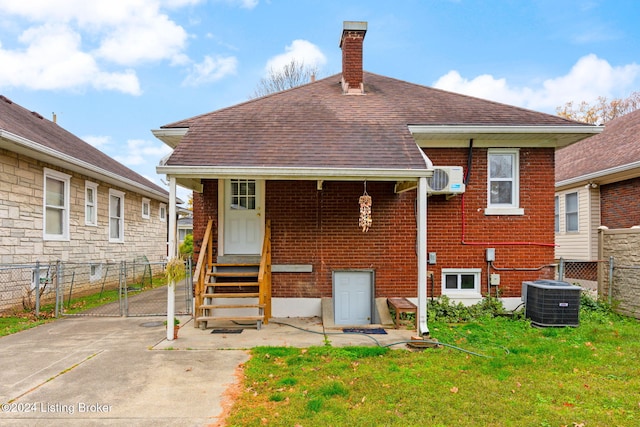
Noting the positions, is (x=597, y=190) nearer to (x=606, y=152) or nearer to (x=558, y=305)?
(x=606, y=152)

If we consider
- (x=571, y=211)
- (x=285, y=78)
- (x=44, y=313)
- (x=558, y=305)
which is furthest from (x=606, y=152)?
(x=285, y=78)

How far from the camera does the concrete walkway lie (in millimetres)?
3758

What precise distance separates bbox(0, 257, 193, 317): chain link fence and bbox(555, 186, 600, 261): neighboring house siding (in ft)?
37.3

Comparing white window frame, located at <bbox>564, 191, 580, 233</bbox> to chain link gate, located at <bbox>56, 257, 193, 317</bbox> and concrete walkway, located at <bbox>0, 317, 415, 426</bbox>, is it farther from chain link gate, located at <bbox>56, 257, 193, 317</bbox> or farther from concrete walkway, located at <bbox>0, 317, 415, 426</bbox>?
chain link gate, located at <bbox>56, 257, 193, 317</bbox>

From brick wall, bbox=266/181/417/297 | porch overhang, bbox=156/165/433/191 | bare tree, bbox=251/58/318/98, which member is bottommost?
brick wall, bbox=266/181/417/297

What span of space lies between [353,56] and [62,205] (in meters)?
8.36

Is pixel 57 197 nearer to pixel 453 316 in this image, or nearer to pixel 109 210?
pixel 109 210

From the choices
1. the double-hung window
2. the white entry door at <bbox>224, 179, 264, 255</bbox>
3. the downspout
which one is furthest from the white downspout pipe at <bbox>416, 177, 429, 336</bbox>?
the double-hung window

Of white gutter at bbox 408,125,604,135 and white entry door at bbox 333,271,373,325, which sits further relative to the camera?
white entry door at bbox 333,271,373,325

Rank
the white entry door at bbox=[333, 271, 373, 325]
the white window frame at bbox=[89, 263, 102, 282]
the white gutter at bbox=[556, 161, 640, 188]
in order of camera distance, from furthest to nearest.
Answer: the white window frame at bbox=[89, 263, 102, 282], the white gutter at bbox=[556, 161, 640, 188], the white entry door at bbox=[333, 271, 373, 325]

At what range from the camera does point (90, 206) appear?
1170cm

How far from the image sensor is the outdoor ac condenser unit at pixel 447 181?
7.52 meters

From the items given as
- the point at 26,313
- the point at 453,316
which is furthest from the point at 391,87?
the point at 26,313

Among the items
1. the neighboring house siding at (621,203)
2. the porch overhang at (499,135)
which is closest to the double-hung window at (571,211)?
the neighboring house siding at (621,203)
